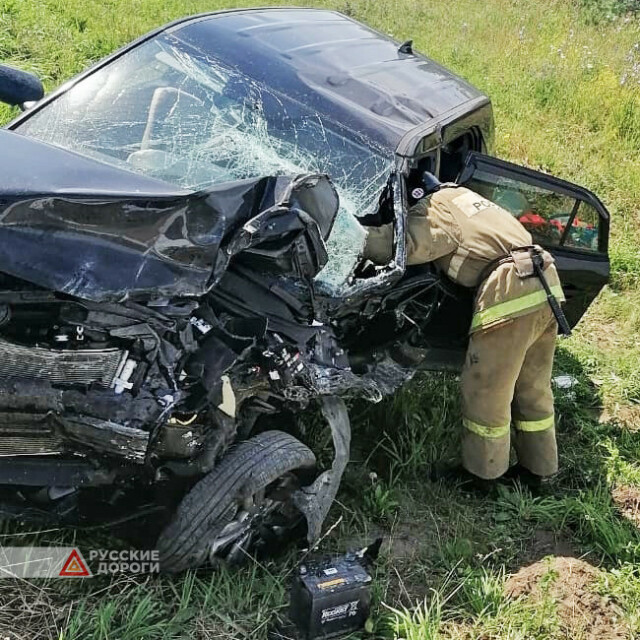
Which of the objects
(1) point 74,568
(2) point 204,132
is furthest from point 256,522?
(2) point 204,132

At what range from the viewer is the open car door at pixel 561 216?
3.72 metres

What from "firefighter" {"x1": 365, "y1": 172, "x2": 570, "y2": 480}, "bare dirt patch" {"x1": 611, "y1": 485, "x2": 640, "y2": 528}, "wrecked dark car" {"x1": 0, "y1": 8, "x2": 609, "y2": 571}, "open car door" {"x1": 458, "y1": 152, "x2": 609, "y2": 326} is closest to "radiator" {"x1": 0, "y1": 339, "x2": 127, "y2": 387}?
"wrecked dark car" {"x1": 0, "y1": 8, "x2": 609, "y2": 571}

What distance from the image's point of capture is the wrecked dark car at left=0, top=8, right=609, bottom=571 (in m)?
2.32

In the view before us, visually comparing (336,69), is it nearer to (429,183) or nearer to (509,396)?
(429,183)

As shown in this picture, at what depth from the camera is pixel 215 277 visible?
241 centimetres

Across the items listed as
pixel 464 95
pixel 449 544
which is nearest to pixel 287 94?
pixel 464 95

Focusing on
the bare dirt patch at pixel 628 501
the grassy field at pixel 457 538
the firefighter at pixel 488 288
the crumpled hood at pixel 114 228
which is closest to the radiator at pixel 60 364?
the crumpled hood at pixel 114 228

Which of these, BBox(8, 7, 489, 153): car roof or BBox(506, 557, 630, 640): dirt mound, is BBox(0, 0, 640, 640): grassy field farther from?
BBox(8, 7, 489, 153): car roof

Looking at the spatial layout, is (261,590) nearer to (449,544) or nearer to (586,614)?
(449,544)

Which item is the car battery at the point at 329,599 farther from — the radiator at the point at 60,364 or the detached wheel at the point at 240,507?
the radiator at the point at 60,364

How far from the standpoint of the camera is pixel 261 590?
2803mm

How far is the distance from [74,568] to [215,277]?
1.15 metres

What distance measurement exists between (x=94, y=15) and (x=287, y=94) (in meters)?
5.08

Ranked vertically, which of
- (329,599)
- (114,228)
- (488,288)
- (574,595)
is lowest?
(574,595)
